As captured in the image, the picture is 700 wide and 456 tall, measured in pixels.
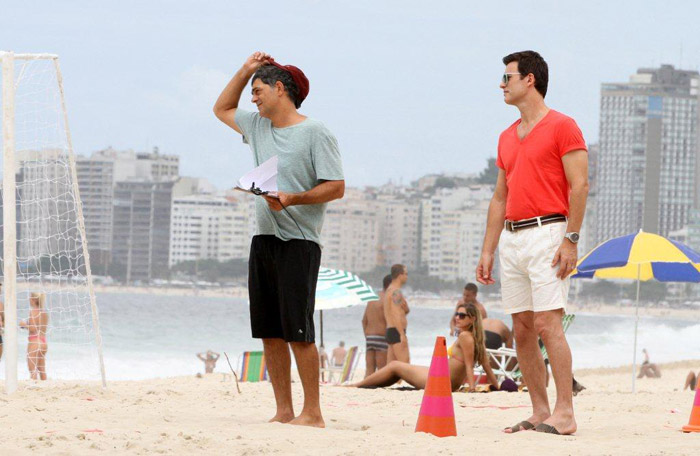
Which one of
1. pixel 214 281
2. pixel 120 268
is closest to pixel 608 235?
pixel 214 281

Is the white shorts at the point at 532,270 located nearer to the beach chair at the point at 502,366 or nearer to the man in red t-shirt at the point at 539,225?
the man in red t-shirt at the point at 539,225

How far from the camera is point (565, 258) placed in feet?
16.2

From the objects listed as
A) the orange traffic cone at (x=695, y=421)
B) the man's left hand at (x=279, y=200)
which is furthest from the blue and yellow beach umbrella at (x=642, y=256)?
the man's left hand at (x=279, y=200)

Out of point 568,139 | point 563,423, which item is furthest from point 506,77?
point 563,423

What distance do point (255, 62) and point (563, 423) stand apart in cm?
217

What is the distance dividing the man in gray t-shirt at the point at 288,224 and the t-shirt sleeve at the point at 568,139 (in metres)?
1.00

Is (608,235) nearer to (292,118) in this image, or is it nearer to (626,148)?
(626,148)

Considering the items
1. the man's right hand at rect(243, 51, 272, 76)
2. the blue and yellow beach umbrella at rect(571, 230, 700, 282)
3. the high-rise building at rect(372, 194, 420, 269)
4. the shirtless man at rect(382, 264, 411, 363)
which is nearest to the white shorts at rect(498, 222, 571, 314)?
the man's right hand at rect(243, 51, 272, 76)

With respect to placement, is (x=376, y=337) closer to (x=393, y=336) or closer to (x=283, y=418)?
(x=393, y=336)

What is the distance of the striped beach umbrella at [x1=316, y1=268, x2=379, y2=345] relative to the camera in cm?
1195

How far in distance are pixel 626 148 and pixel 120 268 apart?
225 ft

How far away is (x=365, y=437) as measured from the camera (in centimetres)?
472

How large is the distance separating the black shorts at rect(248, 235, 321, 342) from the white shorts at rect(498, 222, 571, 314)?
88 cm

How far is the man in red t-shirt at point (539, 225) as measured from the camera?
5.00 meters
